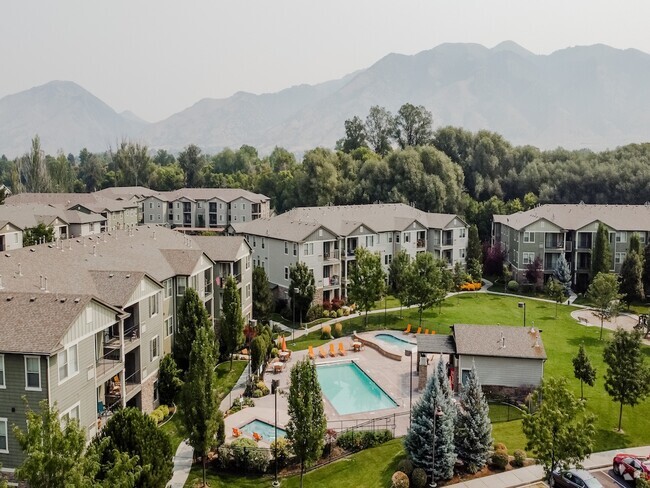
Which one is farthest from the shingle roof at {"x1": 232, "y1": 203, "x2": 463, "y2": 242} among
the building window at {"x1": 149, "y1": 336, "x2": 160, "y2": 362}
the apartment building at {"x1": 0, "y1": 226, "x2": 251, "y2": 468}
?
the building window at {"x1": 149, "y1": 336, "x2": 160, "y2": 362}

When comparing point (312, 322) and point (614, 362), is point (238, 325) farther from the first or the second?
point (614, 362)

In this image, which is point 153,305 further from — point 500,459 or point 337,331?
point 337,331

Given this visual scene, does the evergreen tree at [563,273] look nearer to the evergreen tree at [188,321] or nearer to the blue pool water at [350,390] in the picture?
the blue pool water at [350,390]

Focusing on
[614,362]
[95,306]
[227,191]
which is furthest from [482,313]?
[227,191]

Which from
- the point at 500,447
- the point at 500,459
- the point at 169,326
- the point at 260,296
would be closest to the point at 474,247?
the point at 260,296

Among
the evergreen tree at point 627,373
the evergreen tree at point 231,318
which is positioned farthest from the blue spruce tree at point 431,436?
the evergreen tree at point 231,318
